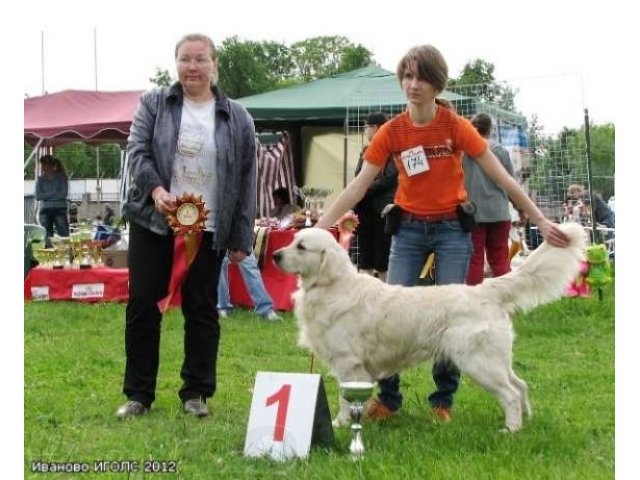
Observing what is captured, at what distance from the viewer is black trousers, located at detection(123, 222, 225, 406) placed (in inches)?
153

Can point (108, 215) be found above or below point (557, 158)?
below

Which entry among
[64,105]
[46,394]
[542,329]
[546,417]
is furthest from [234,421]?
[64,105]

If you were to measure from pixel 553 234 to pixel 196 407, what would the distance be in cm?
190

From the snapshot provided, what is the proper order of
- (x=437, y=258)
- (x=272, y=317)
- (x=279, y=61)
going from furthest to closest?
(x=279, y=61), (x=272, y=317), (x=437, y=258)

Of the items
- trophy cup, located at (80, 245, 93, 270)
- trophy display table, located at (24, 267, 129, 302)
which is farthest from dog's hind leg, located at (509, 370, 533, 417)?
trophy cup, located at (80, 245, 93, 270)

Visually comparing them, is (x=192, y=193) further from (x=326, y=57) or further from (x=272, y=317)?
(x=326, y=57)

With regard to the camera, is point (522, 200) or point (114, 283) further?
point (114, 283)

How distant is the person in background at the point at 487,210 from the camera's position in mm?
6164

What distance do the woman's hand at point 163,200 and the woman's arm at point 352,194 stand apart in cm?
70

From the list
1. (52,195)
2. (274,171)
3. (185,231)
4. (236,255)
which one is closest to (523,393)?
(236,255)

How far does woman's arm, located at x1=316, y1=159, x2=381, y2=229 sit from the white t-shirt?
56 cm

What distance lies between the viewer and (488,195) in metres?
6.27

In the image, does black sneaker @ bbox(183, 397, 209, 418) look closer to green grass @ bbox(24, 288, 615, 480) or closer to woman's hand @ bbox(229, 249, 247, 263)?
green grass @ bbox(24, 288, 615, 480)

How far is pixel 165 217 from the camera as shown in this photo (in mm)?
3699
